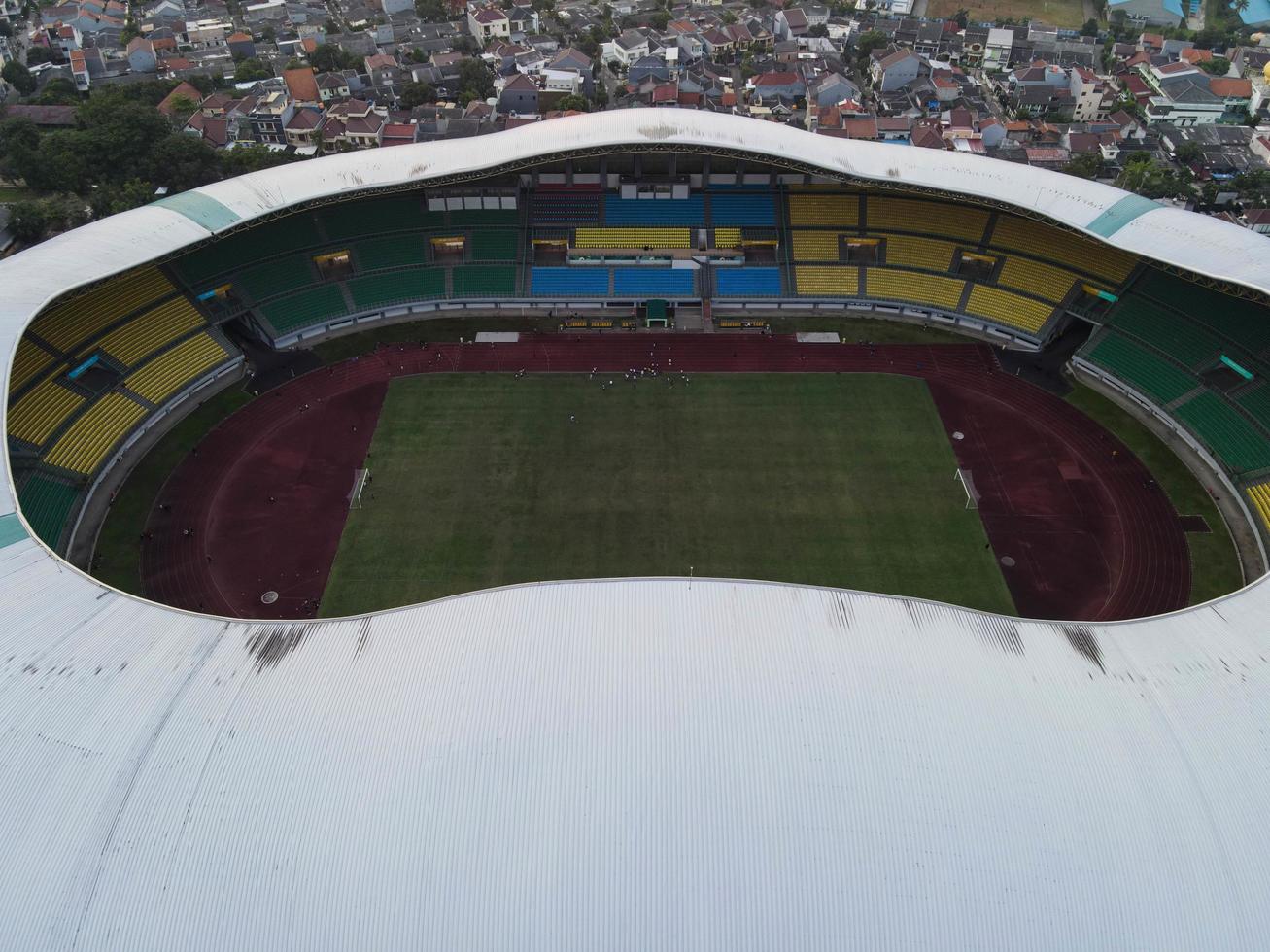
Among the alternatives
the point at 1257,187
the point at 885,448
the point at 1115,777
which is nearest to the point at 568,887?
the point at 1115,777

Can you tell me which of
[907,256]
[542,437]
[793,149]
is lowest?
[542,437]

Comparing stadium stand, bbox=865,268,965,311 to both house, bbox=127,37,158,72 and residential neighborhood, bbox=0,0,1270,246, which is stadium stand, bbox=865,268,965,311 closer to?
residential neighborhood, bbox=0,0,1270,246

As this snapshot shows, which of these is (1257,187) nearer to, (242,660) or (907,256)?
→ (907,256)

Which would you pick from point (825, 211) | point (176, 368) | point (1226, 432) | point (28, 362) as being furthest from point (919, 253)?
point (28, 362)

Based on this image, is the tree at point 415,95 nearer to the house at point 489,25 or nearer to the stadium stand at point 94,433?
the house at point 489,25

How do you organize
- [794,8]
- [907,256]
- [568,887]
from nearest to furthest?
[568,887], [907,256], [794,8]

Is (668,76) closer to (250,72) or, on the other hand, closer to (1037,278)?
(250,72)

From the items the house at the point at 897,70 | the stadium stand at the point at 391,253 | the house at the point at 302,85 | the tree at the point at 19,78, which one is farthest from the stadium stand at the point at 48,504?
the house at the point at 897,70
